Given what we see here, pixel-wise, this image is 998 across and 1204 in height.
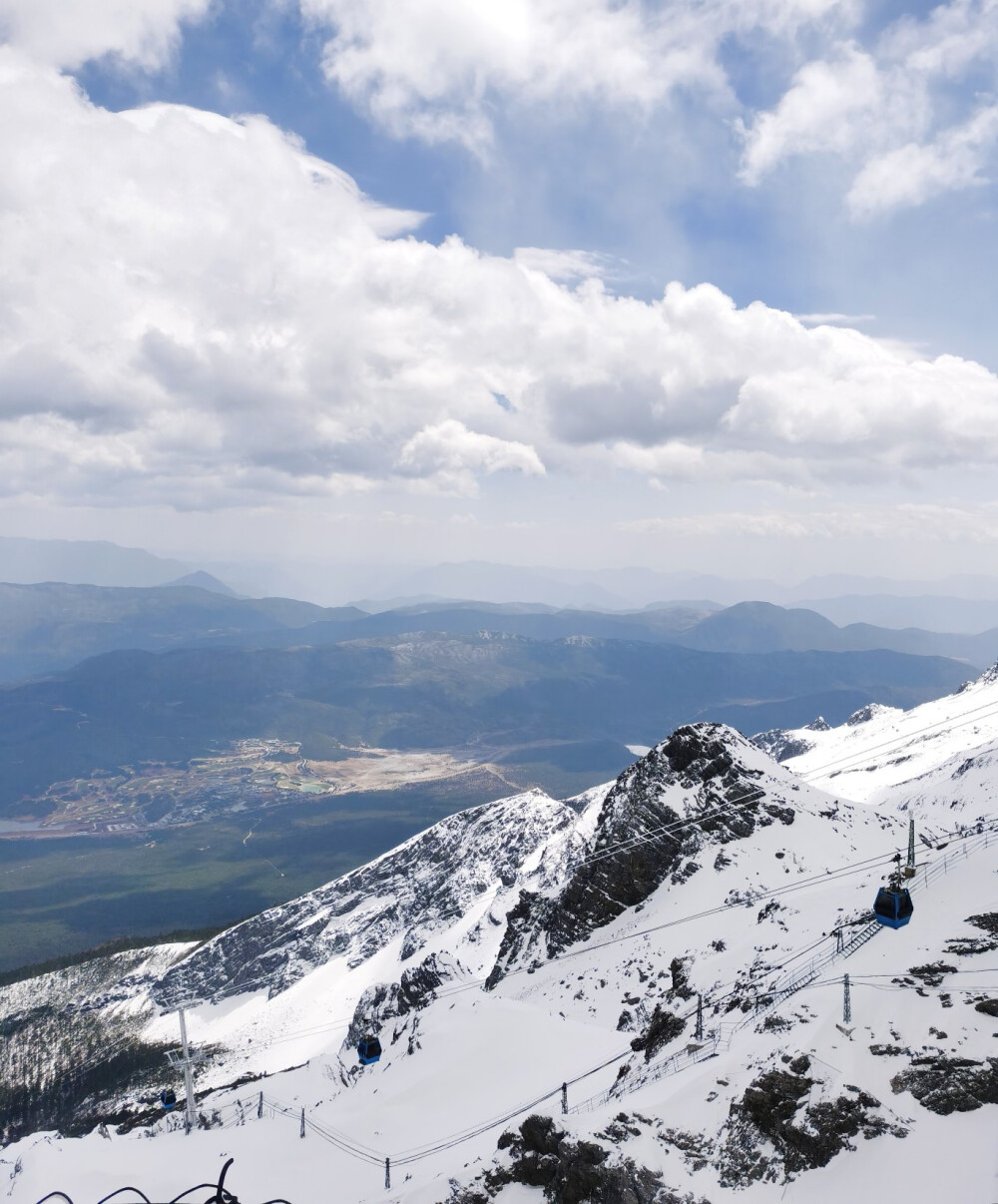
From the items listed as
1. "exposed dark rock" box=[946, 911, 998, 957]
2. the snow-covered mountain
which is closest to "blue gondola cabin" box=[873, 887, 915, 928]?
the snow-covered mountain

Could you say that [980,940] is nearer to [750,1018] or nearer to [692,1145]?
[750,1018]

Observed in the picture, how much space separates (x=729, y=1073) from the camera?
1037 inches

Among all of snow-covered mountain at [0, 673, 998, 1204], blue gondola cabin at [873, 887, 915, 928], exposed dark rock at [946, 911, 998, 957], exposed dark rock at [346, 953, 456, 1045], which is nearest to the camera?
snow-covered mountain at [0, 673, 998, 1204]

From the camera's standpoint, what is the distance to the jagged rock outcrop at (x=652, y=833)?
69.3 m

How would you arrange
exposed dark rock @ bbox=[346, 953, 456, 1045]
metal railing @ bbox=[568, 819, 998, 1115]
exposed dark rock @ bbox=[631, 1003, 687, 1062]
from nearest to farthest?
metal railing @ bbox=[568, 819, 998, 1115]
exposed dark rock @ bbox=[631, 1003, 687, 1062]
exposed dark rock @ bbox=[346, 953, 456, 1045]

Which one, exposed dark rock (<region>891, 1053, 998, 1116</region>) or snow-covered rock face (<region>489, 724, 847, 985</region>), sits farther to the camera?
snow-covered rock face (<region>489, 724, 847, 985</region>)

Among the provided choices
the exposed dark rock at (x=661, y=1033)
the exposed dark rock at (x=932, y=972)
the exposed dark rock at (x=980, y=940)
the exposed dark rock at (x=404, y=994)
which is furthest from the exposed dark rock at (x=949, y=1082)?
the exposed dark rock at (x=404, y=994)

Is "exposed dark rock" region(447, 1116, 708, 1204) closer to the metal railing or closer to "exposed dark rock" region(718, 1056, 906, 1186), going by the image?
"exposed dark rock" region(718, 1056, 906, 1186)

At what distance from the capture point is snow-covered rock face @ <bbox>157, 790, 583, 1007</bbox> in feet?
460

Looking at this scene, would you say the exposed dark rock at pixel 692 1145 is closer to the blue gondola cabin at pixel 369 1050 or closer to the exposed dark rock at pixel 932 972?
the exposed dark rock at pixel 932 972

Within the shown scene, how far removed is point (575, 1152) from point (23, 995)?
191458 millimetres

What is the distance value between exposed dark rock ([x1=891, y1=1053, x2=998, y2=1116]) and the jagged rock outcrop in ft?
144

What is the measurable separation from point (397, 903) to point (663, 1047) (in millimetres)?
136737

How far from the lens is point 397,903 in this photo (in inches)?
6334
